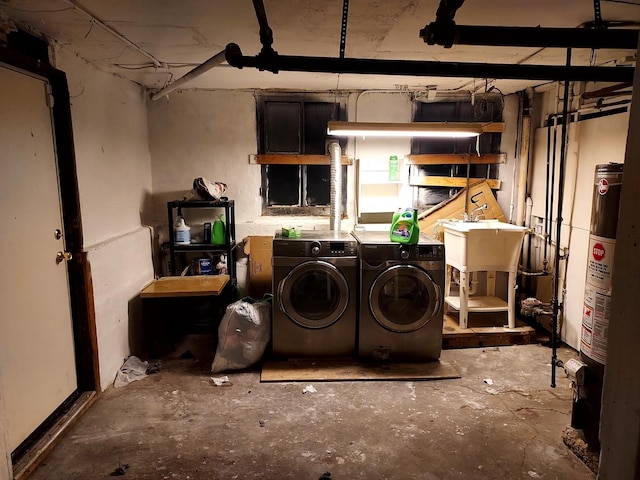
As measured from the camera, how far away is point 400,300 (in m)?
3.48

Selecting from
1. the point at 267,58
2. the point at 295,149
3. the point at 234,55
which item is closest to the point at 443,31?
the point at 267,58

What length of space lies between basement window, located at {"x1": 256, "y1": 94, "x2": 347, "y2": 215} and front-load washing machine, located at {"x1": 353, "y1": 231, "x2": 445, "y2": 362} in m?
1.25

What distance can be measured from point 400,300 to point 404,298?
0.04 metres

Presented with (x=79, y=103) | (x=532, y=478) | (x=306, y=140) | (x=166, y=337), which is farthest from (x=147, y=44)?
(x=532, y=478)

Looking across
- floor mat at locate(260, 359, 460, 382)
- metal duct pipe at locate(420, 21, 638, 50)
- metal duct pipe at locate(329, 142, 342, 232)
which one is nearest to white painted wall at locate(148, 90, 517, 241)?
metal duct pipe at locate(329, 142, 342, 232)

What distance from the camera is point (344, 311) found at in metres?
3.43

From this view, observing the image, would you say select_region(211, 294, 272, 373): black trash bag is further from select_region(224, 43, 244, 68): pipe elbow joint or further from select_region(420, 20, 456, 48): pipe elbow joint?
select_region(420, 20, 456, 48): pipe elbow joint

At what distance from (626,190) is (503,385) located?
2.91 m

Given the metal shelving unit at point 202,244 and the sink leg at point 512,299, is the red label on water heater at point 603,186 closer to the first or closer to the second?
the sink leg at point 512,299

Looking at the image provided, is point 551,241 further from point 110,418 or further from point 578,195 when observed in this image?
point 110,418

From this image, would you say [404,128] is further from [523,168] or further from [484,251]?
[523,168]

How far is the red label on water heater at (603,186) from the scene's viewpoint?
220 centimetres

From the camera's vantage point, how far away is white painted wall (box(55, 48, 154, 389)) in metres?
2.91

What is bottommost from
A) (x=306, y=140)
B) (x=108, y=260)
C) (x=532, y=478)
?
(x=532, y=478)
